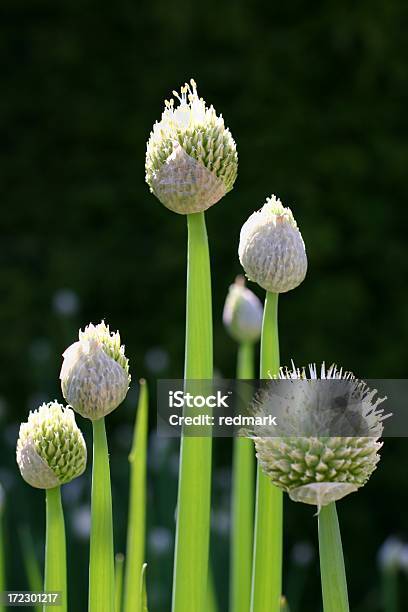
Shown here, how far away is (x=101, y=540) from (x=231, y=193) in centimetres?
191

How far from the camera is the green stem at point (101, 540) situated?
640 mm

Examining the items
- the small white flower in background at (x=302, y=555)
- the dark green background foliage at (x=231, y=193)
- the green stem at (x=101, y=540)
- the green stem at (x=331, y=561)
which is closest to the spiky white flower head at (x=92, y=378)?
the green stem at (x=101, y=540)

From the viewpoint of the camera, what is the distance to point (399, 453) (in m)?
2.51

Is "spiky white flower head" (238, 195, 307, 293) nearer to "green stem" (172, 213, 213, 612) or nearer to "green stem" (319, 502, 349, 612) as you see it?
"green stem" (172, 213, 213, 612)

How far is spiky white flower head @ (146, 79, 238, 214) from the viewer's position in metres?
0.61

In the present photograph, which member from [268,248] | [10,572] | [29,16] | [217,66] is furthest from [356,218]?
[268,248]

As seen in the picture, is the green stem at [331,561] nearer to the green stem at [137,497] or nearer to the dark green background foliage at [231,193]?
the green stem at [137,497]

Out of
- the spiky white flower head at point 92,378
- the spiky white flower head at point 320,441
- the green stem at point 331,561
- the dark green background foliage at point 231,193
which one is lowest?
the green stem at point 331,561

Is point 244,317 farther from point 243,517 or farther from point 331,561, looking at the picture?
point 331,561

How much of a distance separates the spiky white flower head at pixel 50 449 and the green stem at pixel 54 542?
0.04 feet

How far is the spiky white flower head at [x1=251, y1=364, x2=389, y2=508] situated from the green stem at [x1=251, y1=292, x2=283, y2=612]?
0.07 metres

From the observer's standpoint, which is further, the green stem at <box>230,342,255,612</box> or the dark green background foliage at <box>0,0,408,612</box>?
the dark green background foliage at <box>0,0,408,612</box>

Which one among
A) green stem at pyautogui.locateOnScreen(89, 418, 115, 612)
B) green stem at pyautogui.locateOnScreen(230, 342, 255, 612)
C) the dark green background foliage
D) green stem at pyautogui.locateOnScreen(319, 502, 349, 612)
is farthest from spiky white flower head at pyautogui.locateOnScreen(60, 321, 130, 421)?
the dark green background foliage

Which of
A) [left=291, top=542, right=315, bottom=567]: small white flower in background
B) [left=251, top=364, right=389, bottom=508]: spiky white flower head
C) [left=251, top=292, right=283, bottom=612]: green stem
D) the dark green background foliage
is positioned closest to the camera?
[left=251, top=364, right=389, bottom=508]: spiky white flower head
